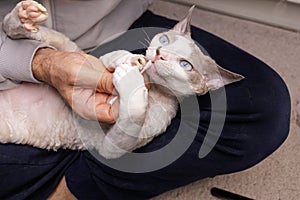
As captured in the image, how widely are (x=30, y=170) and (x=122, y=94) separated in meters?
0.27

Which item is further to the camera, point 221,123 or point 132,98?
point 221,123

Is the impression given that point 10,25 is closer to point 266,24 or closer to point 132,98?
point 132,98

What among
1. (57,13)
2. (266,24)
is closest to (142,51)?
(57,13)

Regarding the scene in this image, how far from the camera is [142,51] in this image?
0.97 meters

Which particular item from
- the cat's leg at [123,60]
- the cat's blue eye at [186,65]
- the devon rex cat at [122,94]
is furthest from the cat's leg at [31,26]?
the cat's blue eye at [186,65]

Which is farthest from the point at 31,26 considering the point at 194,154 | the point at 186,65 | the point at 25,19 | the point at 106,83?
the point at 194,154

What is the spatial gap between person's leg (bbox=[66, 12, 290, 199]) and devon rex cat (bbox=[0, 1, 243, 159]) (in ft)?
0.21

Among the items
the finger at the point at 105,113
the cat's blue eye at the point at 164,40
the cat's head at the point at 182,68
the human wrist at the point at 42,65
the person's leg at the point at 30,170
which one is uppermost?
the cat's blue eye at the point at 164,40

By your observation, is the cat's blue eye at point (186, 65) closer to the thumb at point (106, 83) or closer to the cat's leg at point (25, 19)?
the thumb at point (106, 83)

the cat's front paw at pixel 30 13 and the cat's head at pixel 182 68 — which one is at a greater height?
the cat's front paw at pixel 30 13

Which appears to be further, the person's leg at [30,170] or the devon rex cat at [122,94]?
the person's leg at [30,170]

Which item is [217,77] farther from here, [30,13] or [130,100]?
[30,13]

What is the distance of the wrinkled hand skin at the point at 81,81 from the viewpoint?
0.79 metres

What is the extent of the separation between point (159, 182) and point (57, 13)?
387 millimetres
